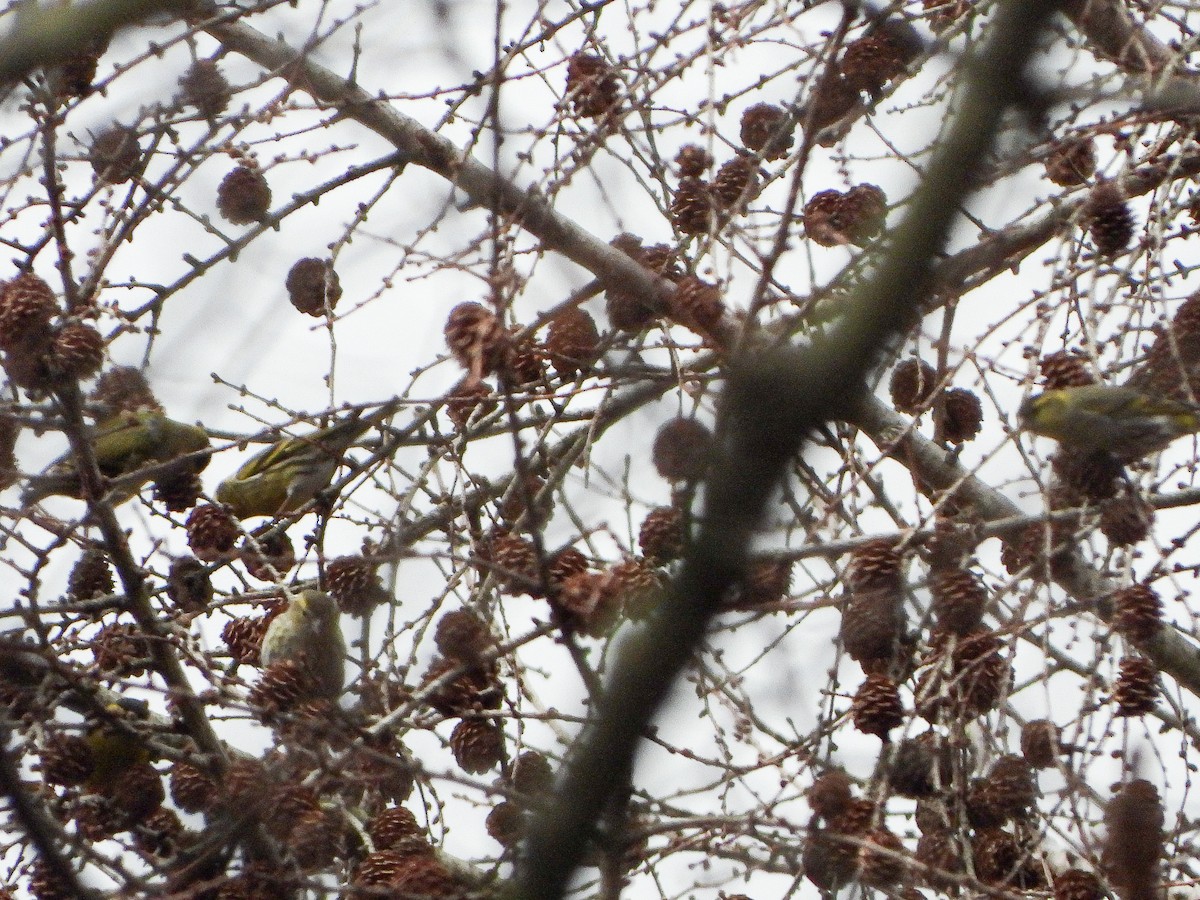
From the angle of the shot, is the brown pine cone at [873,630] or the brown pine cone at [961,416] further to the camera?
the brown pine cone at [961,416]

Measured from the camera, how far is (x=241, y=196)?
4.09 meters

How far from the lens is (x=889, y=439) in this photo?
13.0 feet

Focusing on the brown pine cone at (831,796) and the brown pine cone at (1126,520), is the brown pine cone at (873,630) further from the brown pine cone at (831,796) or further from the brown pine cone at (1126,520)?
the brown pine cone at (1126,520)

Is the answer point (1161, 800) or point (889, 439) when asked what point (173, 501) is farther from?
point (1161, 800)

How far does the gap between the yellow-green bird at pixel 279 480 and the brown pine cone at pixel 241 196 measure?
661 millimetres

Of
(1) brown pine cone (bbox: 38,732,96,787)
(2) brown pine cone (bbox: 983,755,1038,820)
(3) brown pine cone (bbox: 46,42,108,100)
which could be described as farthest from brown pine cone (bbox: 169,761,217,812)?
(2) brown pine cone (bbox: 983,755,1038,820)

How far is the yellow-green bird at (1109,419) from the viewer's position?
130 inches

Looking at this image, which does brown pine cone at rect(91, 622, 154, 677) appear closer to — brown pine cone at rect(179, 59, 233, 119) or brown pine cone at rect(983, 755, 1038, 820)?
brown pine cone at rect(179, 59, 233, 119)

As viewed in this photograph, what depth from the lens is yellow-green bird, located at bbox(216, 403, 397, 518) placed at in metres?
4.88

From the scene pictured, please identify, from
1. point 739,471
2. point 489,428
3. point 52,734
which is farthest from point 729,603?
point 489,428

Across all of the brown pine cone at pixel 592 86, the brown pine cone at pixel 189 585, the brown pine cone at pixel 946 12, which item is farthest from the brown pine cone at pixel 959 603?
the brown pine cone at pixel 189 585

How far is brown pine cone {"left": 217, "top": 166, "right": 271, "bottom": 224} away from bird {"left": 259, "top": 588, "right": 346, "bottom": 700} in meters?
→ 1.05

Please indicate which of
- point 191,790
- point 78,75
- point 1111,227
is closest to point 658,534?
point 191,790

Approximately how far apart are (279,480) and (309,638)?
2.11m
